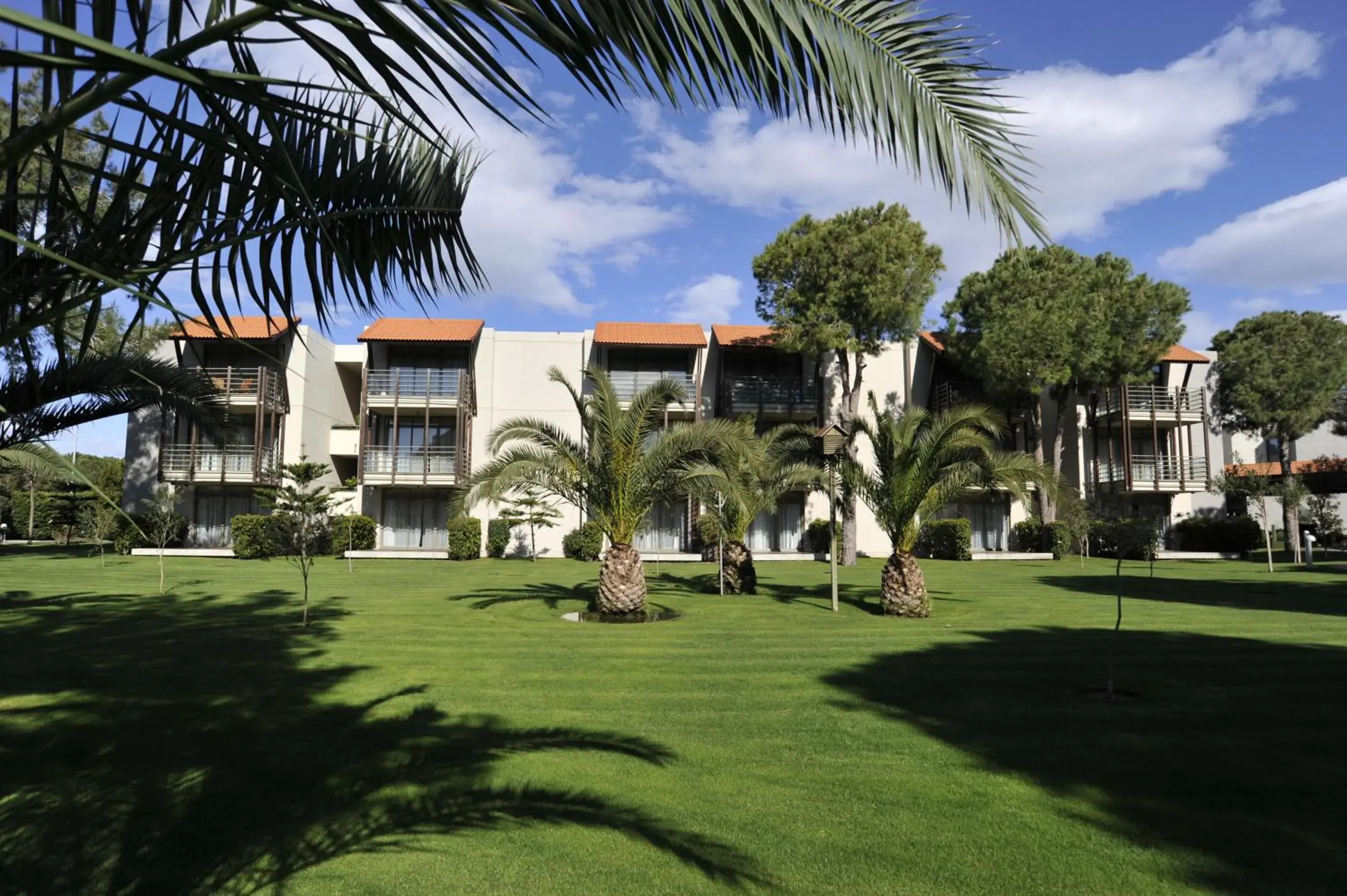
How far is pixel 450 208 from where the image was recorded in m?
3.09

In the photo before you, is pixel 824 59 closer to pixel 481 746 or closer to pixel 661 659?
pixel 481 746

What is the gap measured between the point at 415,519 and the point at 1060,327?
→ 25985mm

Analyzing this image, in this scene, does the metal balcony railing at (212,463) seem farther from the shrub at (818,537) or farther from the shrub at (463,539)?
the shrub at (818,537)

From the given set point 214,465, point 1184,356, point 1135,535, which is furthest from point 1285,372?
point 214,465

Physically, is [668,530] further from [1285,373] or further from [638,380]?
[1285,373]

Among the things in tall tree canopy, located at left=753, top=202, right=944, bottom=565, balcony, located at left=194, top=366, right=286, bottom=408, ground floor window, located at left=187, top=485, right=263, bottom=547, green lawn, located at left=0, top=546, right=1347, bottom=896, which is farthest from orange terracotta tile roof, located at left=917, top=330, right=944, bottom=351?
ground floor window, located at left=187, top=485, right=263, bottom=547

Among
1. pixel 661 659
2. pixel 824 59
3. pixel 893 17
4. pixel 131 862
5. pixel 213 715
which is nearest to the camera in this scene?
pixel 824 59

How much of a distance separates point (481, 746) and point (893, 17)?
19.8 feet

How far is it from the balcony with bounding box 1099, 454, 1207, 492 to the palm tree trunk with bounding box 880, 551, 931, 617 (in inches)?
886

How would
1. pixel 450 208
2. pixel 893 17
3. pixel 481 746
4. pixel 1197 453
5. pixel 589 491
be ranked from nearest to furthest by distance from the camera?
pixel 893 17 → pixel 450 208 → pixel 481 746 → pixel 589 491 → pixel 1197 453

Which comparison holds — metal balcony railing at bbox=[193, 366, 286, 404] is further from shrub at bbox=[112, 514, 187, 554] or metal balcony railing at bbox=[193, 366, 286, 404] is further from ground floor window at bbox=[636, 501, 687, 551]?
ground floor window at bbox=[636, 501, 687, 551]

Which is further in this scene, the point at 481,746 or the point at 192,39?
the point at 481,746

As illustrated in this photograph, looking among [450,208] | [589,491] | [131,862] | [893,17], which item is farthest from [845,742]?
[589,491]

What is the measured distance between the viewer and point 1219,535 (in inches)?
1299
